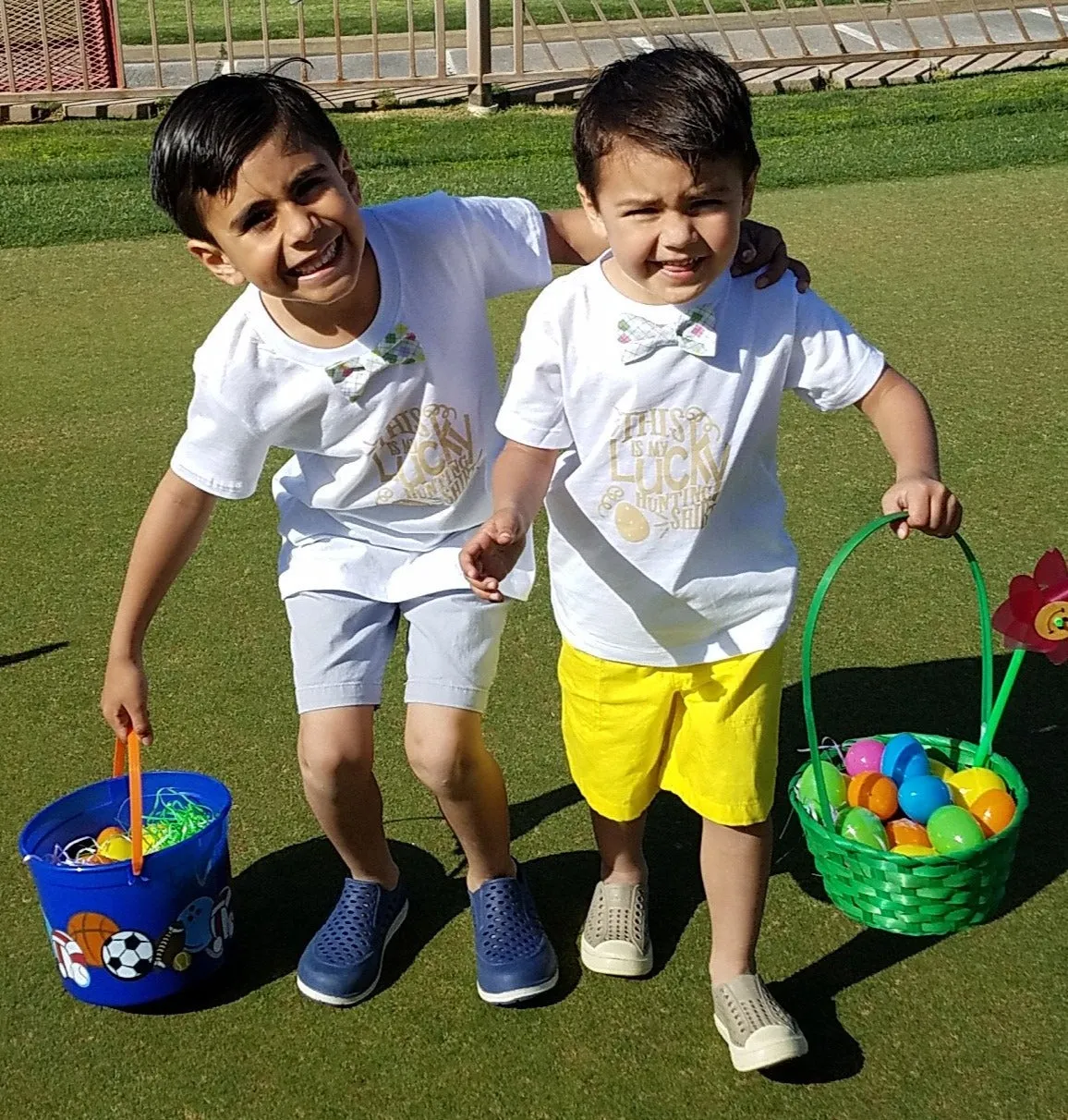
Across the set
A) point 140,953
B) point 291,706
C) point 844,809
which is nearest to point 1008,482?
point 844,809

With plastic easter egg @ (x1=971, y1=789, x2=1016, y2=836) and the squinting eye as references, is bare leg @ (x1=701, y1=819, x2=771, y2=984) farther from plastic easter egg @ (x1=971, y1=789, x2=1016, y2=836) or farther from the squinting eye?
the squinting eye

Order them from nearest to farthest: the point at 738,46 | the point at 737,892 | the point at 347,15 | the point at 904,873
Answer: the point at 904,873, the point at 737,892, the point at 738,46, the point at 347,15

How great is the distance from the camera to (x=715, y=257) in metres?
2.10

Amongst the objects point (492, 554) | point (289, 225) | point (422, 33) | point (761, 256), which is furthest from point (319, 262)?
point (422, 33)

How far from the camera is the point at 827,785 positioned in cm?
259

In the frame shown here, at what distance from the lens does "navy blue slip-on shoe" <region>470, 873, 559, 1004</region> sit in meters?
2.39

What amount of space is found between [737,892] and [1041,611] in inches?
27.0

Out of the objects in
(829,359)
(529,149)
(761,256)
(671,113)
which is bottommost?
(529,149)

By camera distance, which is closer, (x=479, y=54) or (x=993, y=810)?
(x=993, y=810)

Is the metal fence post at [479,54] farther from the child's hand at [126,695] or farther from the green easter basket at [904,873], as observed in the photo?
Result: the green easter basket at [904,873]

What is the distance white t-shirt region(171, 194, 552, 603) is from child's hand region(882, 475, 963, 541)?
0.72 meters

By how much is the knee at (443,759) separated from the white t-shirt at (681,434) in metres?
0.33

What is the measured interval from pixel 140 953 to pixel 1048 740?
1.74 m

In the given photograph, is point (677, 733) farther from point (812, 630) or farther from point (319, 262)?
point (319, 262)
